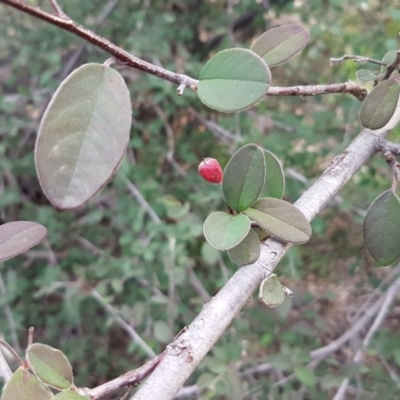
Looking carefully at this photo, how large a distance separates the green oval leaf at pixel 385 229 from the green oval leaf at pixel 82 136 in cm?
37

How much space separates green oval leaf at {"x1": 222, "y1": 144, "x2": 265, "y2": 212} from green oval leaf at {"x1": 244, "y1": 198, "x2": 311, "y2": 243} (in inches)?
0.6

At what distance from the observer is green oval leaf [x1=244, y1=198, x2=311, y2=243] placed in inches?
19.5

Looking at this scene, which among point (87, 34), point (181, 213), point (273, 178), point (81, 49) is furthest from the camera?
point (81, 49)

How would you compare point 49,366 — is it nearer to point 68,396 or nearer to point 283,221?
point 68,396

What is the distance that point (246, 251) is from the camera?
0.51 metres

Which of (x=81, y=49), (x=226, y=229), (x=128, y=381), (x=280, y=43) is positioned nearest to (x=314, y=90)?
(x=280, y=43)

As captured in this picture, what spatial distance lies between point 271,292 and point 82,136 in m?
0.26

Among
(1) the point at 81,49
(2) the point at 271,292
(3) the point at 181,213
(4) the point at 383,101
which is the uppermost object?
(4) the point at 383,101

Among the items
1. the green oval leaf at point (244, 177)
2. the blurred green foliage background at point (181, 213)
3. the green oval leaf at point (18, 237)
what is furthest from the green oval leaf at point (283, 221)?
the blurred green foliage background at point (181, 213)

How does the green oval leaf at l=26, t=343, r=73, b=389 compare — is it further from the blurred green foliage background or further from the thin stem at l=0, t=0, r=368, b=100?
the blurred green foliage background

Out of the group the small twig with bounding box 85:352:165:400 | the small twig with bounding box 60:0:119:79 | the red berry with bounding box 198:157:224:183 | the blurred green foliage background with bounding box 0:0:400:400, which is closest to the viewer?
the small twig with bounding box 85:352:165:400

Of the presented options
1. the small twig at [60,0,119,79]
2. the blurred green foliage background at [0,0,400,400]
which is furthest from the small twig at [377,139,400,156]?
the small twig at [60,0,119,79]

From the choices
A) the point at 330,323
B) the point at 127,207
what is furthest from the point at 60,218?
the point at 330,323

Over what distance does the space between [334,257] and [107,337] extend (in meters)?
0.95
